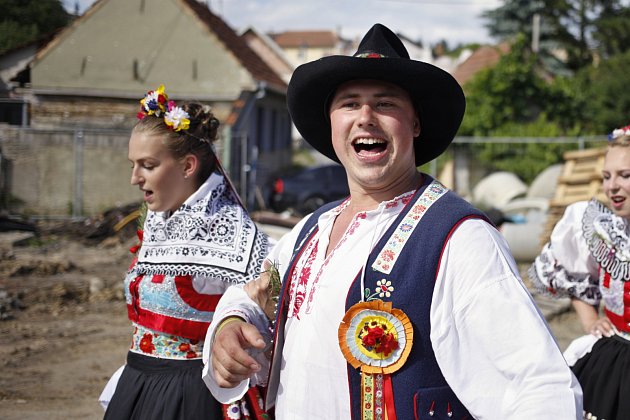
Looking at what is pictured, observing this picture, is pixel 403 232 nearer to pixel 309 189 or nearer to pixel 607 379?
pixel 607 379

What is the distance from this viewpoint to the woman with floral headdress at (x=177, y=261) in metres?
2.95

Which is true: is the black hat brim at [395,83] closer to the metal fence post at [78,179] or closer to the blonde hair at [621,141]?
the blonde hair at [621,141]

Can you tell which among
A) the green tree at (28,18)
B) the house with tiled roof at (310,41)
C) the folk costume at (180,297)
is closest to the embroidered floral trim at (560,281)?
the folk costume at (180,297)

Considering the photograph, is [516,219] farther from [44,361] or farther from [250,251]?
[250,251]

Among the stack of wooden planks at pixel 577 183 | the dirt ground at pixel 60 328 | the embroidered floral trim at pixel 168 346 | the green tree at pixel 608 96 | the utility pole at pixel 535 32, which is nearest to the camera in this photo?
the embroidered floral trim at pixel 168 346

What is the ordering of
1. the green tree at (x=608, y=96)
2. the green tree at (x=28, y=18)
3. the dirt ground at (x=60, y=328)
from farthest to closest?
the green tree at (x=608, y=96) < the green tree at (x=28, y=18) < the dirt ground at (x=60, y=328)

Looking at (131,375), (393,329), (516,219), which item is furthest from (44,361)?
(516,219)

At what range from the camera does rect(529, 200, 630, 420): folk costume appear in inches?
129

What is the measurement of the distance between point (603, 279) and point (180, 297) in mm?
2035

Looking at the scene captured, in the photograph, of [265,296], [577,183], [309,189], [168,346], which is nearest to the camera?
[265,296]

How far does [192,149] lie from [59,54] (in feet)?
49.8

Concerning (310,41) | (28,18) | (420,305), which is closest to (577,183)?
(28,18)

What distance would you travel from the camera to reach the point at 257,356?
7.11 ft

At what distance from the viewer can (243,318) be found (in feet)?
6.72
